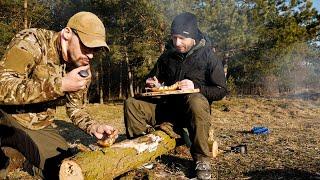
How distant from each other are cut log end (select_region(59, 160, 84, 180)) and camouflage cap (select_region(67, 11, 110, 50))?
113 centimetres

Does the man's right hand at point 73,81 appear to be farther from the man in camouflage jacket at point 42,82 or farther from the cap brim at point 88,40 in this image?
the cap brim at point 88,40

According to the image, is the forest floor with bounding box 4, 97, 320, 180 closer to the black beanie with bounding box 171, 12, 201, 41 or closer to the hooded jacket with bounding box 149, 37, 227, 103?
the hooded jacket with bounding box 149, 37, 227, 103

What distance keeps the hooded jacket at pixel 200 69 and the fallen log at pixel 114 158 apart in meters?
0.91

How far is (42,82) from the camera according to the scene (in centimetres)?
309

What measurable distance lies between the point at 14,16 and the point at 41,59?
1612cm

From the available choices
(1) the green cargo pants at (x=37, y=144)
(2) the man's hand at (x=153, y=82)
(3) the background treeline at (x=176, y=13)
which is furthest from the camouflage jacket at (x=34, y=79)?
(3) the background treeline at (x=176, y=13)

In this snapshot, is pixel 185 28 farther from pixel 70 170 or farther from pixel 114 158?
pixel 70 170

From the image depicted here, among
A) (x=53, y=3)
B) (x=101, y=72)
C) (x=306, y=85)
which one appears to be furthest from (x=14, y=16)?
(x=306, y=85)

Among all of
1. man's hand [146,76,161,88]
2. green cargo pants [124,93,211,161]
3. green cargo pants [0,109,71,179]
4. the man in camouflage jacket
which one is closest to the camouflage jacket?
the man in camouflage jacket

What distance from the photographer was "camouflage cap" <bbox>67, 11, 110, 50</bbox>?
3.46 meters

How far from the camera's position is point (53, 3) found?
2492 centimetres

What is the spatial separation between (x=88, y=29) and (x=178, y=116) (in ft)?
7.38

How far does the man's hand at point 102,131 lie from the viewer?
150 inches

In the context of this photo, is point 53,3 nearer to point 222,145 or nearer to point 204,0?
point 204,0
